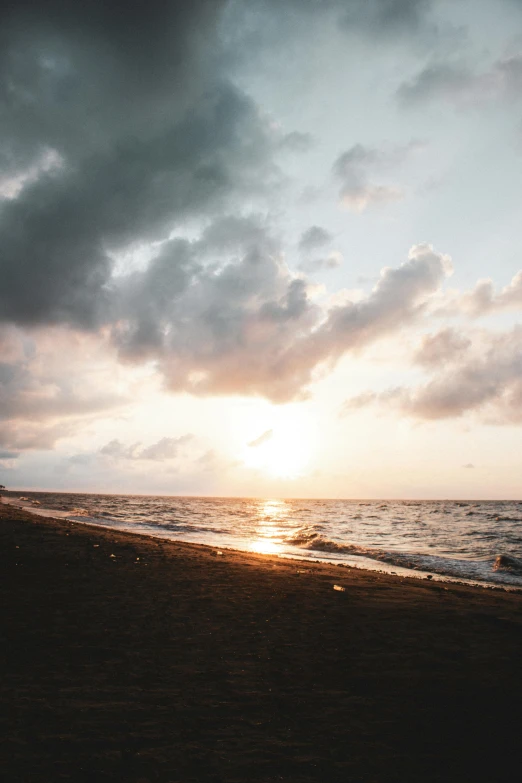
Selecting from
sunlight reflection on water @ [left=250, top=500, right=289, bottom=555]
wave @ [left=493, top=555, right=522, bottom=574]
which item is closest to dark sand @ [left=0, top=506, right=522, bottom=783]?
wave @ [left=493, top=555, right=522, bottom=574]

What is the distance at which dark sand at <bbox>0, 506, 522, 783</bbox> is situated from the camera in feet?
15.1

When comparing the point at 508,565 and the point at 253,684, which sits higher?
the point at 253,684

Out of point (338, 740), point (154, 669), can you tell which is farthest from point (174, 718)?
point (338, 740)

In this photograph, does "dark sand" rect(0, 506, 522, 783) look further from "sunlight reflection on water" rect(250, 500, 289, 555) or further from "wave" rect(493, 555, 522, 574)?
"sunlight reflection on water" rect(250, 500, 289, 555)

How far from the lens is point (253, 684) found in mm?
6418

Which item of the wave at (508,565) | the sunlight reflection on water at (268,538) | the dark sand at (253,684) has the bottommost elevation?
the sunlight reflection on water at (268,538)

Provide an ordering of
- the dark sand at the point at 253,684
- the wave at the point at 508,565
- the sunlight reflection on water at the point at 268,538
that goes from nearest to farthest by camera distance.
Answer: the dark sand at the point at 253,684, the wave at the point at 508,565, the sunlight reflection on water at the point at 268,538

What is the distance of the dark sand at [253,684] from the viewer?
462cm

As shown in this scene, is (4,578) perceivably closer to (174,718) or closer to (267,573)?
(267,573)

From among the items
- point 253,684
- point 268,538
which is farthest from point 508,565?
point 253,684

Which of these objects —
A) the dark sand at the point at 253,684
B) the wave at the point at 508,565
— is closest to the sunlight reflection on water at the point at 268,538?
the wave at the point at 508,565

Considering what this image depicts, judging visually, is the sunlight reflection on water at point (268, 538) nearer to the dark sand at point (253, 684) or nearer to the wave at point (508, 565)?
the wave at point (508, 565)

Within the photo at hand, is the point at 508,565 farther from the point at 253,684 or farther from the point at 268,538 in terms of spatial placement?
the point at 253,684

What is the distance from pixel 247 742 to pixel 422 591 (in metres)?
10.3
